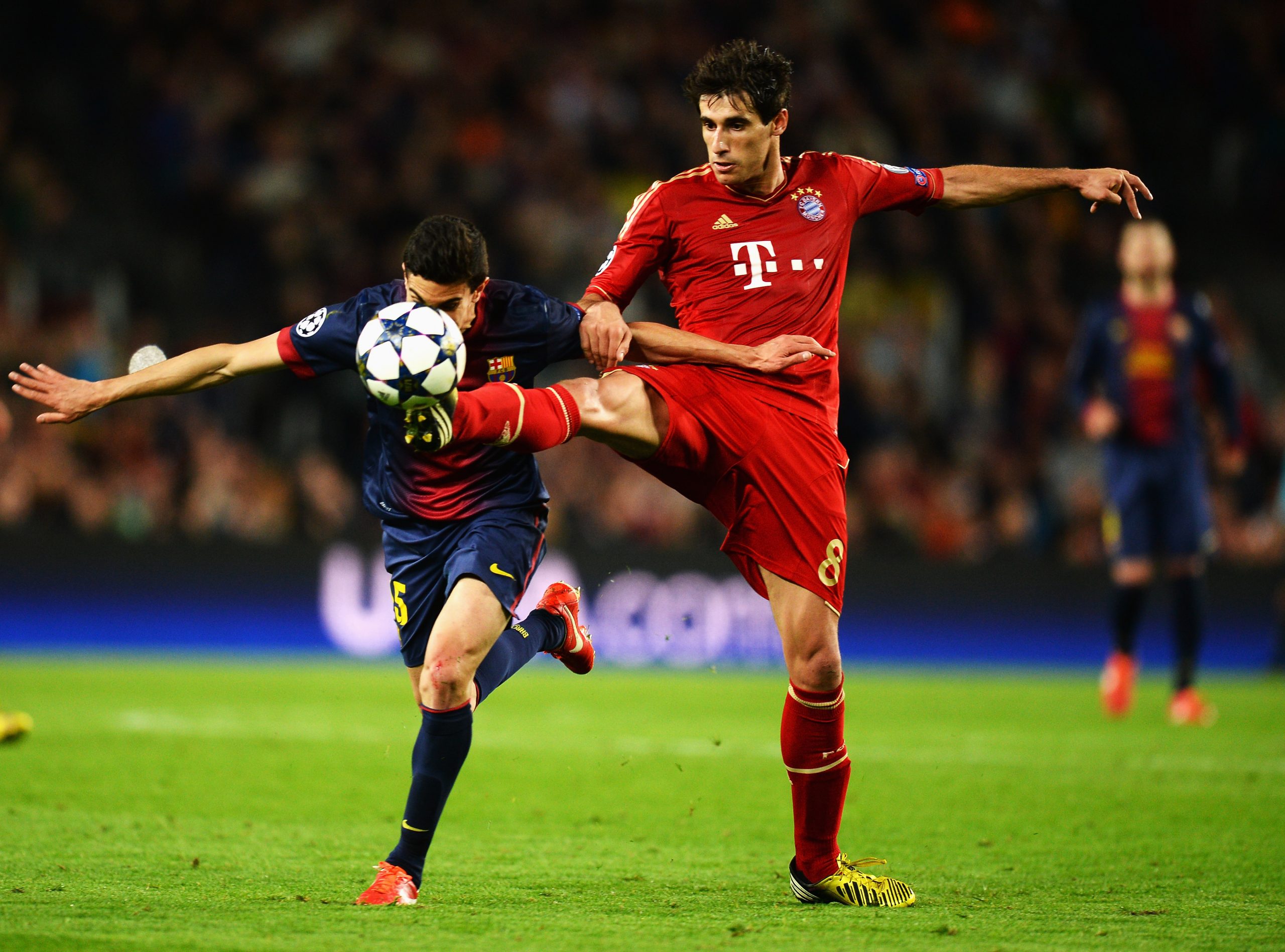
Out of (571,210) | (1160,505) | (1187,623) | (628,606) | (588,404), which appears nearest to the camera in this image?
(588,404)

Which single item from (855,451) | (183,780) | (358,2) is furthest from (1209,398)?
(358,2)

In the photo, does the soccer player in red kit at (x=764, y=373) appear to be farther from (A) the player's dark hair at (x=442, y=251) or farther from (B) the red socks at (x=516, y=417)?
(A) the player's dark hair at (x=442, y=251)

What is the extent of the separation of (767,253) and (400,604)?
172cm

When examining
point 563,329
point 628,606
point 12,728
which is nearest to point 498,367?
point 563,329

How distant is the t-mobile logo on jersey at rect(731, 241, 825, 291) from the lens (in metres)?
5.16

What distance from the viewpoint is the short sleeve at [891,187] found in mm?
5355

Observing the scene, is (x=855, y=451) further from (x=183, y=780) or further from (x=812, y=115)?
(x=183, y=780)

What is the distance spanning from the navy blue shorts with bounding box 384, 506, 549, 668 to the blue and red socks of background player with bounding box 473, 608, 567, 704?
9.0 inches

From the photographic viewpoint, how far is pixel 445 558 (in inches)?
201

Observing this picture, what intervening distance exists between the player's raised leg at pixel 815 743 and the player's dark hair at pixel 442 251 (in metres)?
1.39

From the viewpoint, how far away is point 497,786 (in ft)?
23.7

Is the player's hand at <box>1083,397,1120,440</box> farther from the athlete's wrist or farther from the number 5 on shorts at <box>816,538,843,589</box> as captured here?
the athlete's wrist

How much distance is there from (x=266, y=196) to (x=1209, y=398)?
9.81 m

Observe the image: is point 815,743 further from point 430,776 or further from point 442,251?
point 442,251
